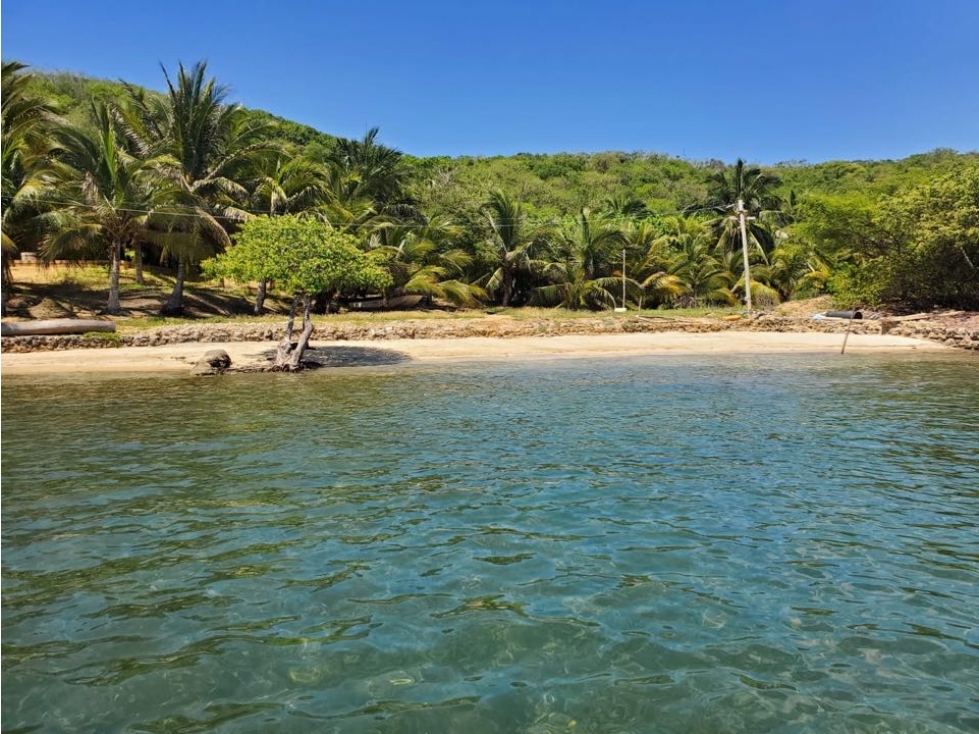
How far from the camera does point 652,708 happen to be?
3.86 m

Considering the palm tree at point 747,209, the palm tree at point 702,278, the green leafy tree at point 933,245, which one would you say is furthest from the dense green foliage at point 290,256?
the palm tree at point 747,209

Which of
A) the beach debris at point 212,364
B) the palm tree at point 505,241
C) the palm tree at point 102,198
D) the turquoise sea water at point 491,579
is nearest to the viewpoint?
the turquoise sea water at point 491,579

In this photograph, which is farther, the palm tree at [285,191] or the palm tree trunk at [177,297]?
the palm tree at [285,191]

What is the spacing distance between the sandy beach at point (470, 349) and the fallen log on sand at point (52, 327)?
3.34 ft

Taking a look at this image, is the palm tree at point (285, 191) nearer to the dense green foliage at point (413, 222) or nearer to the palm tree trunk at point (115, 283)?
the dense green foliage at point (413, 222)

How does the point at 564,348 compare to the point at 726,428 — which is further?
the point at 564,348

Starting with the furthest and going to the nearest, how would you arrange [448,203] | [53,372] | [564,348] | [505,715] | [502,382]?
1. [448,203]
2. [564,348]
3. [53,372]
4. [502,382]
5. [505,715]

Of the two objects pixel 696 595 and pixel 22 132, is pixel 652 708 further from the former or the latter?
pixel 22 132

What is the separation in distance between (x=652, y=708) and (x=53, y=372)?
22.1 metres

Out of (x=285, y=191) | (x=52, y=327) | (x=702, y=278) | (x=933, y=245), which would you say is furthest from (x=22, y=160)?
(x=933, y=245)

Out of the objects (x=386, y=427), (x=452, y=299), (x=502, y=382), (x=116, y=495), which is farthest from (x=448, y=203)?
(x=116, y=495)

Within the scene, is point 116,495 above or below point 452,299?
below

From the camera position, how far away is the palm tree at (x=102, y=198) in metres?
26.7

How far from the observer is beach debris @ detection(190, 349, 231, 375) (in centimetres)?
2012
